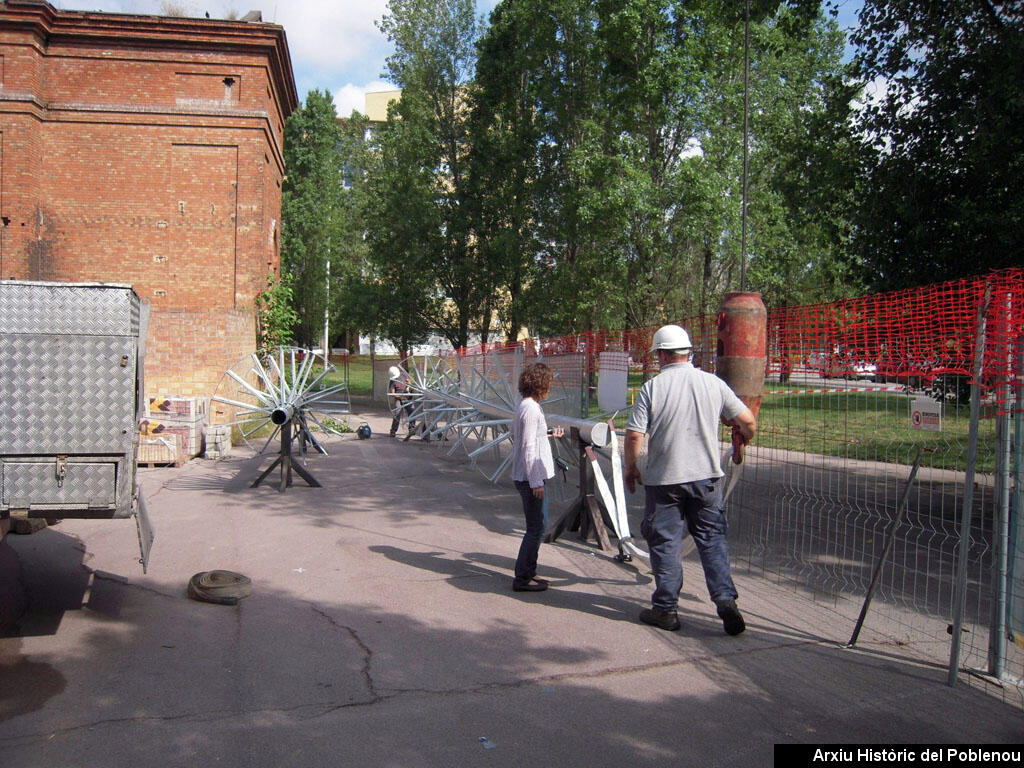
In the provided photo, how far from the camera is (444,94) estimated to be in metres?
30.7

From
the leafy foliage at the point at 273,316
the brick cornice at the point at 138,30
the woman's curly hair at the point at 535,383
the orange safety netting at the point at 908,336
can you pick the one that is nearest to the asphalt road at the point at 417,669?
the woman's curly hair at the point at 535,383

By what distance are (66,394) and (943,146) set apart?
947 cm

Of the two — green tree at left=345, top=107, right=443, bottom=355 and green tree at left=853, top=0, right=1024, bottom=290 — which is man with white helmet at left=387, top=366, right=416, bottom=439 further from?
green tree at left=853, top=0, right=1024, bottom=290

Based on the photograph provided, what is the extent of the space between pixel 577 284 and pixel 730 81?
7976mm

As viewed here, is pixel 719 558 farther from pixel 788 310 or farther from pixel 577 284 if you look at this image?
pixel 577 284

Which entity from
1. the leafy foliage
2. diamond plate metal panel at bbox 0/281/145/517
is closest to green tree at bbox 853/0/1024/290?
diamond plate metal panel at bbox 0/281/145/517

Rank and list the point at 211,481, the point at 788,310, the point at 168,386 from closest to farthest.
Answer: the point at 788,310 < the point at 211,481 < the point at 168,386

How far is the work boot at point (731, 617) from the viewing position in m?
5.12

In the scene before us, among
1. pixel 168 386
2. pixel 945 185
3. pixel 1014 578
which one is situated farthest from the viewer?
pixel 168 386

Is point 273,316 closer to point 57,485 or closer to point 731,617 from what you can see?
→ point 57,485

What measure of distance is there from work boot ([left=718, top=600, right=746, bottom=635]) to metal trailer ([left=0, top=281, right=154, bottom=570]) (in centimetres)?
393

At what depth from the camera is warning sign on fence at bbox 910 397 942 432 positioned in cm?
545

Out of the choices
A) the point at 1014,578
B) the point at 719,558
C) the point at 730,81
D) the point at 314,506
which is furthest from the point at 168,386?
the point at 730,81

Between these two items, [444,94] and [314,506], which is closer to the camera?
[314,506]
